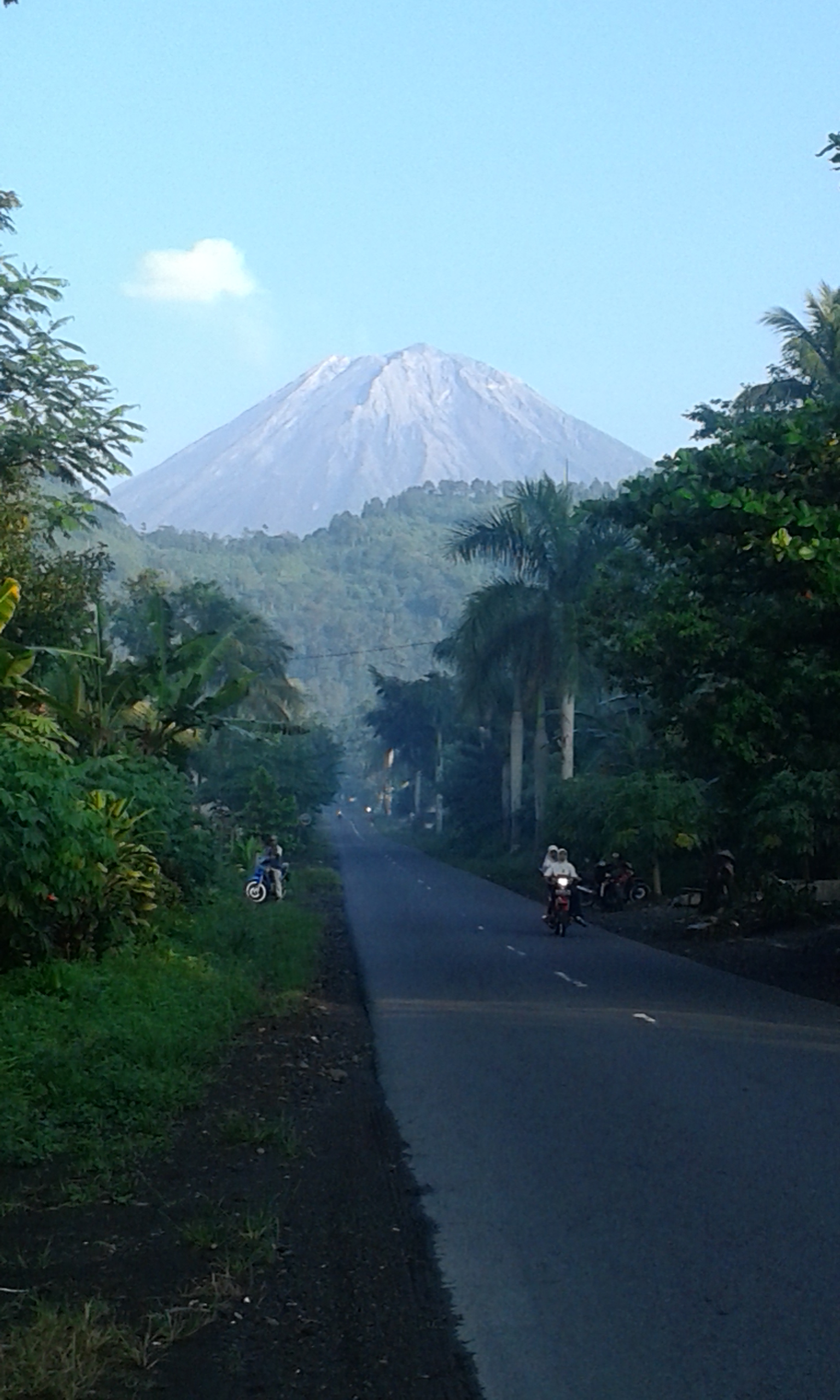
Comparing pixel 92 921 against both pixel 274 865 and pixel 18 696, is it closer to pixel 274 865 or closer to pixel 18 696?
pixel 18 696

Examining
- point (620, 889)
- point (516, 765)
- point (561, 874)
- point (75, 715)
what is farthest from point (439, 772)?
point (75, 715)

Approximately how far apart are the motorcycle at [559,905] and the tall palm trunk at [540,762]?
16532mm

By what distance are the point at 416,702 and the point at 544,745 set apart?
37703mm

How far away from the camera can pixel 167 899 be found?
19203 millimetres

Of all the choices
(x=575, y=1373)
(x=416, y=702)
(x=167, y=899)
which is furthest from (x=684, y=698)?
(x=416, y=702)

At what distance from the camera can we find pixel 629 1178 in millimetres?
7590

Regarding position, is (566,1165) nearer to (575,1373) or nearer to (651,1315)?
(651,1315)

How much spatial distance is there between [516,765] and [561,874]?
2282cm

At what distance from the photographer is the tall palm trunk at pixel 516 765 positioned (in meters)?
45.0

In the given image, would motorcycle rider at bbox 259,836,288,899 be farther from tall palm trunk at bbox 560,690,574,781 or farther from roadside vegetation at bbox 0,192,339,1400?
tall palm trunk at bbox 560,690,574,781

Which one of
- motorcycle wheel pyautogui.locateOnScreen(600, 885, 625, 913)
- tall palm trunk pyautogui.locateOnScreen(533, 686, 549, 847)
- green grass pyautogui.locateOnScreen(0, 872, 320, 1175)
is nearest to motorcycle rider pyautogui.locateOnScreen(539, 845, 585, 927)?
motorcycle wheel pyautogui.locateOnScreen(600, 885, 625, 913)

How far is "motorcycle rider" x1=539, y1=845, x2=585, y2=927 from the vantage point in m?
25.7

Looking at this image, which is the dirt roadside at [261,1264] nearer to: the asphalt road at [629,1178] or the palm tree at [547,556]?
the asphalt road at [629,1178]

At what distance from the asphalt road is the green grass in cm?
138
